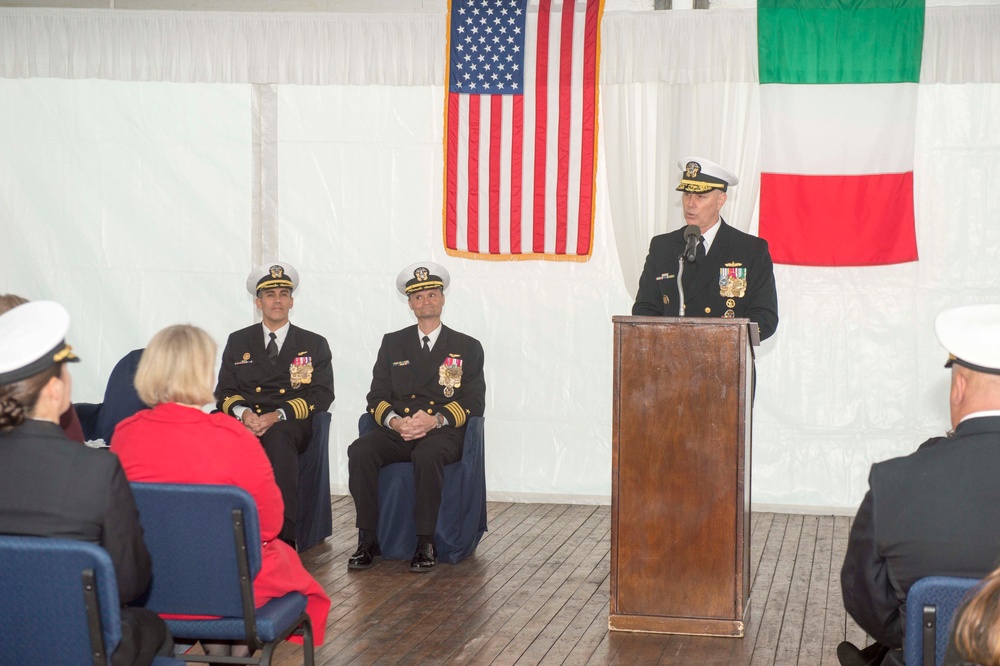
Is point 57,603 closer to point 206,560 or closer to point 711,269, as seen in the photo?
point 206,560

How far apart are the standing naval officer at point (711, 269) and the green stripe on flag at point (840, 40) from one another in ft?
5.52

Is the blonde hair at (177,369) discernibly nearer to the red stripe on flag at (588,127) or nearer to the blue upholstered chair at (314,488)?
the blue upholstered chair at (314,488)

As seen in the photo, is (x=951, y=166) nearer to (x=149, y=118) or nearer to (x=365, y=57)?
(x=365, y=57)

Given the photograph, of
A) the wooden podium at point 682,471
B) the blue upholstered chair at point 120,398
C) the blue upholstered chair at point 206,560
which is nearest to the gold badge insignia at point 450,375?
the blue upholstered chair at point 120,398

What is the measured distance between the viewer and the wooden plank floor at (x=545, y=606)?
3830 mm

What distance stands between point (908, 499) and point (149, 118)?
5.55 meters

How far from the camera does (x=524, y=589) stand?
4.71 metres

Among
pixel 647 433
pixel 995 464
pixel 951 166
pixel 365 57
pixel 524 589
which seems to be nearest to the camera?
pixel 995 464

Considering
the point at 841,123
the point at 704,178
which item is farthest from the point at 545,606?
the point at 841,123

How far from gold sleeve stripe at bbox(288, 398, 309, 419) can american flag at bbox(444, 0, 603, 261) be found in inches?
56.9

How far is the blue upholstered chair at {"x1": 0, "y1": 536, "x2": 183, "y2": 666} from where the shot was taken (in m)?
2.10

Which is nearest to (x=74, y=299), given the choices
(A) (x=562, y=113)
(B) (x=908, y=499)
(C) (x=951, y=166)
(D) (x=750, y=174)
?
(A) (x=562, y=113)

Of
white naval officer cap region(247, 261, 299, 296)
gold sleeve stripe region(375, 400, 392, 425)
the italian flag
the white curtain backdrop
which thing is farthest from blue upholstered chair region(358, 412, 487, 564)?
the italian flag

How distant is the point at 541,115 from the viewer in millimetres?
6234
